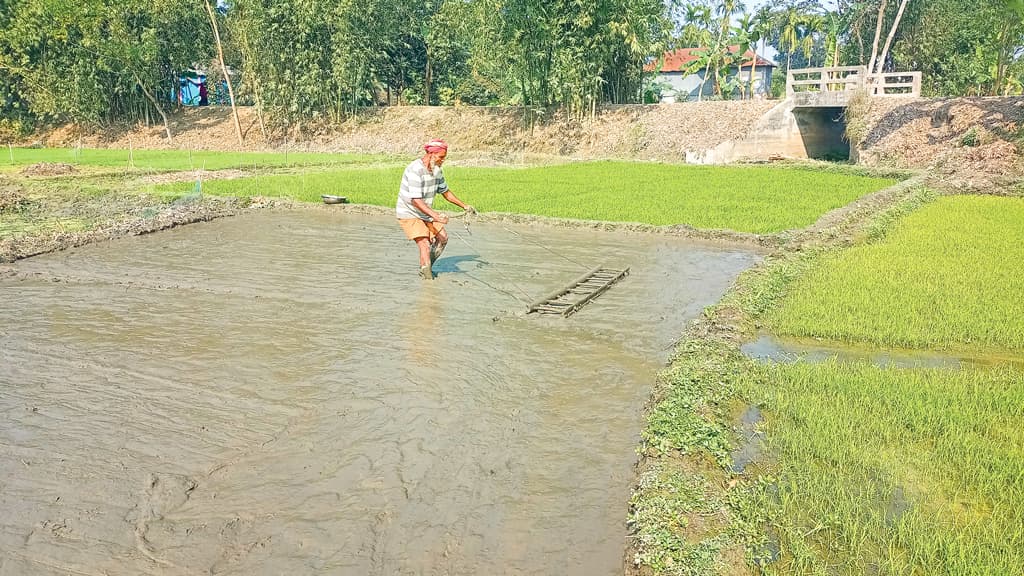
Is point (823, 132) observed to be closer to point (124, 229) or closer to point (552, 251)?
point (552, 251)

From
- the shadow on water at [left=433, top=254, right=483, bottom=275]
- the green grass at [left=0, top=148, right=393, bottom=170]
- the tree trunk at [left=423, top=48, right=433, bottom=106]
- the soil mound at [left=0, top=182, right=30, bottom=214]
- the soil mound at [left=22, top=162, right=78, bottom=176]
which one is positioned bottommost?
the shadow on water at [left=433, top=254, right=483, bottom=275]

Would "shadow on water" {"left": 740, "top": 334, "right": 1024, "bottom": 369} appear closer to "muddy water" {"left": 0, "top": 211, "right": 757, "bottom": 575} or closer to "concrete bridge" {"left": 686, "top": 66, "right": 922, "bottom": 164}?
"muddy water" {"left": 0, "top": 211, "right": 757, "bottom": 575}

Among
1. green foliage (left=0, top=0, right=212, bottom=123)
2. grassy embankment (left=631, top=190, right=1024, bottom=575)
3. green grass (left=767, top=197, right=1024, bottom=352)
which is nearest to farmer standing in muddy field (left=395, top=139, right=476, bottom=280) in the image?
grassy embankment (left=631, top=190, right=1024, bottom=575)

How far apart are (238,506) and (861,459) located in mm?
3045

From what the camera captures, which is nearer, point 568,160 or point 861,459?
point 861,459

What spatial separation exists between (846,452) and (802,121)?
887 inches

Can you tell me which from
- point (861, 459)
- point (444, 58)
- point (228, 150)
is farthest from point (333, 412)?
point (444, 58)

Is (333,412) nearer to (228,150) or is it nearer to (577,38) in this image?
(577,38)

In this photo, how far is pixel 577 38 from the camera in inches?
1026

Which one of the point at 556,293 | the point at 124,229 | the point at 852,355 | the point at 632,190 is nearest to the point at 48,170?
the point at 124,229

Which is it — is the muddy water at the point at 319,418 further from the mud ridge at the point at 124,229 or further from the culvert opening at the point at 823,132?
the culvert opening at the point at 823,132

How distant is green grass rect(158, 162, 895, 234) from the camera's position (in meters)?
12.2

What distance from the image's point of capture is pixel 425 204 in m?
7.65

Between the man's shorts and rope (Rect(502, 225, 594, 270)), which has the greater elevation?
the man's shorts
